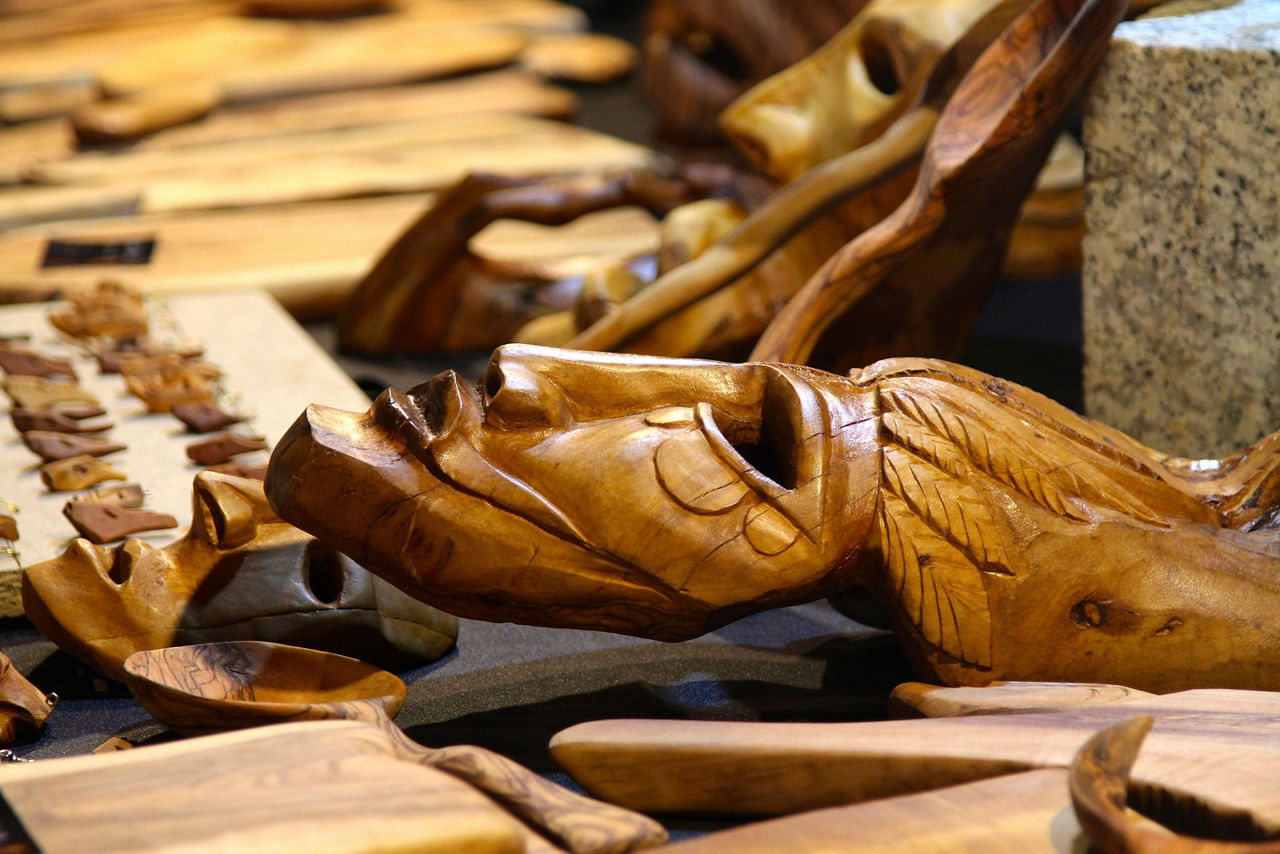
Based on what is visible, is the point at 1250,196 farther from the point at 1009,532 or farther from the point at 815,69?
the point at 815,69

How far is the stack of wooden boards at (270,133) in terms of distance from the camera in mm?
3328

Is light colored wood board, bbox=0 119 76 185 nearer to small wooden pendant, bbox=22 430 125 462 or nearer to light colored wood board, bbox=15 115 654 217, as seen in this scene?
light colored wood board, bbox=15 115 654 217

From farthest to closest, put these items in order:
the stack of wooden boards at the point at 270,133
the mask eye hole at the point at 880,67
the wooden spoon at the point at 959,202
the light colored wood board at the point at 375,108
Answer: the light colored wood board at the point at 375,108 < the stack of wooden boards at the point at 270,133 < the mask eye hole at the point at 880,67 < the wooden spoon at the point at 959,202

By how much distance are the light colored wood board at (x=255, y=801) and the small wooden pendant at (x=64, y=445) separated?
0.98 metres

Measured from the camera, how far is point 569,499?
126 cm

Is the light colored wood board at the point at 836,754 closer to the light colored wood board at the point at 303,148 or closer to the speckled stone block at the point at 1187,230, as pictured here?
the speckled stone block at the point at 1187,230

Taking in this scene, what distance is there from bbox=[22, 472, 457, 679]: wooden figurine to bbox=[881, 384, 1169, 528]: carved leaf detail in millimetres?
608

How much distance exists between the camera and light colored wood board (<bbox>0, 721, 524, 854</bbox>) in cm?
96

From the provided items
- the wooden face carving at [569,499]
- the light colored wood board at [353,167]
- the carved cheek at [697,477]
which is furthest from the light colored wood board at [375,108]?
the carved cheek at [697,477]

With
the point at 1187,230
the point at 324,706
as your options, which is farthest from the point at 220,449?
the point at 1187,230

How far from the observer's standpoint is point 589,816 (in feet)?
3.50

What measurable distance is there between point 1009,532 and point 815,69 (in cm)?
146

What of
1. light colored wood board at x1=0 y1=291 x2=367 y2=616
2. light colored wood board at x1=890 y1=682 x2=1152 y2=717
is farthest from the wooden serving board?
light colored wood board at x1=890 y1=682 x2=1152 y2=717

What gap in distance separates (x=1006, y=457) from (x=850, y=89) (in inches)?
50.6
